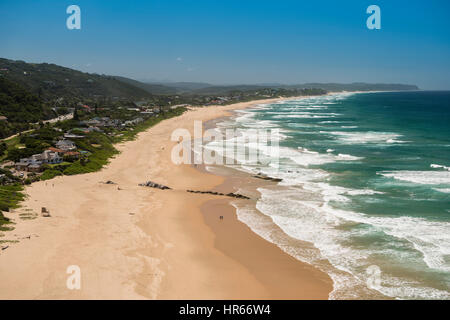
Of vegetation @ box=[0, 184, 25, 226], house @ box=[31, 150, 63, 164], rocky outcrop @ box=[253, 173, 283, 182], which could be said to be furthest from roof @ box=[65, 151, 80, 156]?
rocky outcrop @ box=[253, 173, 283, 182]

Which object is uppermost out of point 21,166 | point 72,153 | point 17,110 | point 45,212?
point 17,110

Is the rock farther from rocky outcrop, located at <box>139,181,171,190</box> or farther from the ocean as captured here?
the ocean

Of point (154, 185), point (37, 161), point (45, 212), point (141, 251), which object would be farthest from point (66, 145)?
point (141, 251)

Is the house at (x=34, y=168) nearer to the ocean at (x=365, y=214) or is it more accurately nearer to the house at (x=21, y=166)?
the house at (x=21, y=166)

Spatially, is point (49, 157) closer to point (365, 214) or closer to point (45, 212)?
point (45, 212)

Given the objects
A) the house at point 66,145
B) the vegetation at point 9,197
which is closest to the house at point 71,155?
the house at point 66,145
